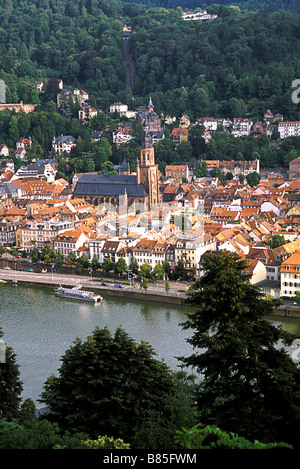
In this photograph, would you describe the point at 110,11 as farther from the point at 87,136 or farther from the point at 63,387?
the point at 63,387

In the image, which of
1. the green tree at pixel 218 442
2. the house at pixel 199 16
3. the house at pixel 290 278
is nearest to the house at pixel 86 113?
the house at pixel 199 16

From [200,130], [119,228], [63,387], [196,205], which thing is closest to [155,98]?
[200,130]

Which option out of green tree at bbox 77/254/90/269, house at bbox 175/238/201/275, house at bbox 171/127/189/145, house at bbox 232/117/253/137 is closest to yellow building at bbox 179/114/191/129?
house at bbox 171/127/189/145

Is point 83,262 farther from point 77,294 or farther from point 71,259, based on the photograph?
point 77,294

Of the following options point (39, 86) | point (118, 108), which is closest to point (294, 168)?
point (118, 108)

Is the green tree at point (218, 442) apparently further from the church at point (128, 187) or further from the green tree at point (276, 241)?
the church at point (128, 187)

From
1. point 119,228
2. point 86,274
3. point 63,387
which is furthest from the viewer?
point 119,228

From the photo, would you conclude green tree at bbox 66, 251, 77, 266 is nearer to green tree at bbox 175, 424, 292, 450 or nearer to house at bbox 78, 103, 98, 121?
green tree at bbox 175, 424, 292, 450
